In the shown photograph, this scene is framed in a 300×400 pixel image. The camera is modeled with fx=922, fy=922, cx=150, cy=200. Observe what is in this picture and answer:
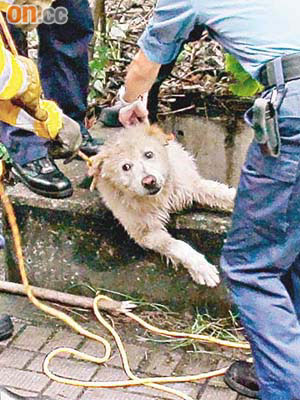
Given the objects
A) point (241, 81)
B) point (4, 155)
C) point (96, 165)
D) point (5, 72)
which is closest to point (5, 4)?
point (5, 72)

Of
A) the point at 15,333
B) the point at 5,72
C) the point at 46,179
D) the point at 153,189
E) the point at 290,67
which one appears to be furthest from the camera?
the point at 46,179

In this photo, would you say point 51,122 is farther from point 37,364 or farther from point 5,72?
point 37,364

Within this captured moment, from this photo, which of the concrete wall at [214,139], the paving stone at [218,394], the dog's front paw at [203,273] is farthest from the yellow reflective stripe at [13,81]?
the concrete wall at [214,139]

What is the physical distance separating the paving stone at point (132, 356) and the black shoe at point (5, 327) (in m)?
0.54

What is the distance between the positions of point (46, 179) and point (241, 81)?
1151 millimetres

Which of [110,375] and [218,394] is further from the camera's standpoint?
[110,375]

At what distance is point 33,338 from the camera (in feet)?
14.7

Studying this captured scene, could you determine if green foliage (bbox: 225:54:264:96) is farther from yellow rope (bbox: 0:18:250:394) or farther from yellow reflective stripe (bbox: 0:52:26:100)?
yellow reflective stripe (bbox: 0:52:26:100)

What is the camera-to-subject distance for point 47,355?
432 cm

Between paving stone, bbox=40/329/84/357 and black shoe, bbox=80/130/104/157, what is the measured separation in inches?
38.6

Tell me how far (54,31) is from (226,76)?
1358 millimetres

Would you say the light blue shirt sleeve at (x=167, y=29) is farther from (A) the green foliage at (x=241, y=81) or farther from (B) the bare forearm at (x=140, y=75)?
(A) the green foliage at (x=241, y=81)

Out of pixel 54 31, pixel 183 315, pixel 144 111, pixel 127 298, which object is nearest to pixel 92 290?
pixel 127 298

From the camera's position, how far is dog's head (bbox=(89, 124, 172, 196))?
430cm
